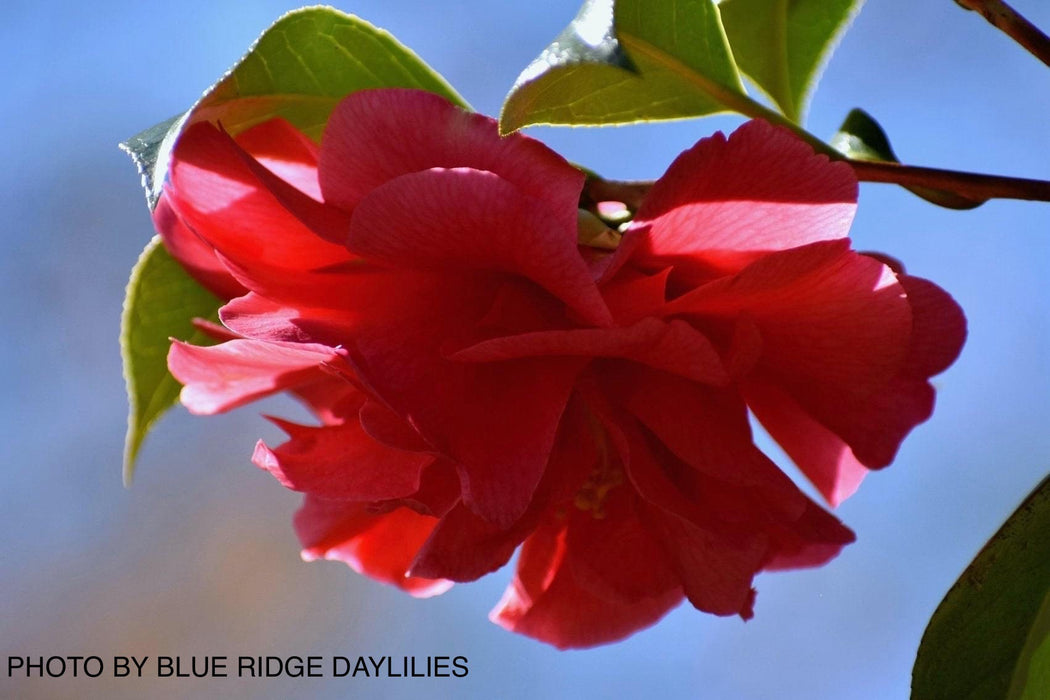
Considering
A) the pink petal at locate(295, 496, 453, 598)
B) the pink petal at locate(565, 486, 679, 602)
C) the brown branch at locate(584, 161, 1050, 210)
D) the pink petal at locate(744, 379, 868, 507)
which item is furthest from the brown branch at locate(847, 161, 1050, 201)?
the pink petal at locate(295, 496, 453, 598)

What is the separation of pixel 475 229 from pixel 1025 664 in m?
0.42

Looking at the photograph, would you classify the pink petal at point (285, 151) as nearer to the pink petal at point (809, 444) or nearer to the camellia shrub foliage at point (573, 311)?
the camellia shrub foliage at point (573, 311)

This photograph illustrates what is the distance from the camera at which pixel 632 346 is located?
495 millimetres

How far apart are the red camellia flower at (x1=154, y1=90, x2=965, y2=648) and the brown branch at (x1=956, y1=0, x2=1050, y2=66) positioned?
0.50 ft

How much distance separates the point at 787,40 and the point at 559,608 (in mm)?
434

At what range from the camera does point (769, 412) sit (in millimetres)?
623

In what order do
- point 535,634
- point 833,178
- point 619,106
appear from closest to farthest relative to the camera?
point 833,178 → point 619,106 → point 535,634

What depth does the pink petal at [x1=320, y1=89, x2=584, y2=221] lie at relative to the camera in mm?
492

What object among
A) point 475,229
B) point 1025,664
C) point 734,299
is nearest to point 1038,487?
point 1025,664

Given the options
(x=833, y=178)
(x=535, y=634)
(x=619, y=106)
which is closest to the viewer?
(x=833, y=178)

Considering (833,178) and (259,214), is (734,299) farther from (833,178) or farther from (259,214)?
(259,214)

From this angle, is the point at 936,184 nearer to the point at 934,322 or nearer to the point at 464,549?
the point at 934,322

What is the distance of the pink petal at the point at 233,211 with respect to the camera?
1.85ft

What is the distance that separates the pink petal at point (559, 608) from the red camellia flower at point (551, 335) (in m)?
0.05
